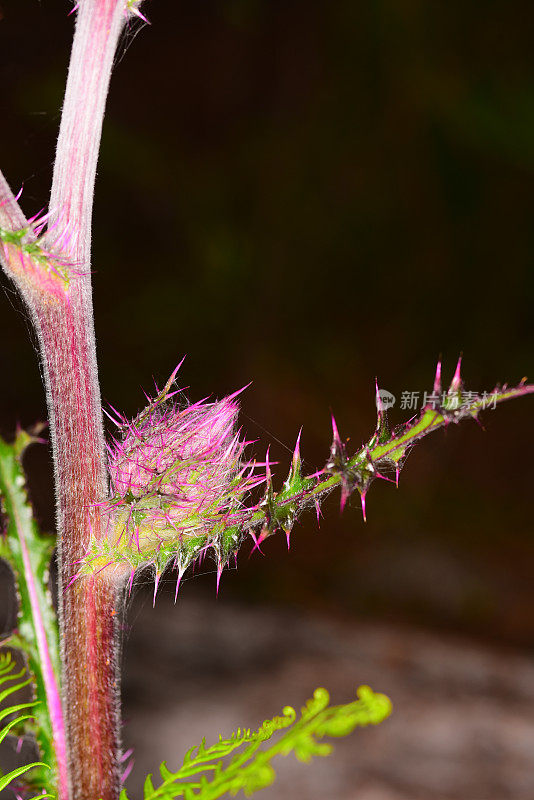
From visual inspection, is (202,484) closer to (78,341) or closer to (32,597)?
(78,341)

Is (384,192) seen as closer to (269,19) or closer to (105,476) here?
(269,19)

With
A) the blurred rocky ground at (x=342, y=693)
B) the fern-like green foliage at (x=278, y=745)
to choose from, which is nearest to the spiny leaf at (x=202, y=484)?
the fern-like green foliage at (x=278, y=745)

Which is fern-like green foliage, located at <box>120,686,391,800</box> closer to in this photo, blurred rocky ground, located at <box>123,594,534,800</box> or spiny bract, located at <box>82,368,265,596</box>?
spiny bract, located at <box>82,368,265,596</box>

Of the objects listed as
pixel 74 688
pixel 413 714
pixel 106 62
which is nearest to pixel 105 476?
pixel 74 688

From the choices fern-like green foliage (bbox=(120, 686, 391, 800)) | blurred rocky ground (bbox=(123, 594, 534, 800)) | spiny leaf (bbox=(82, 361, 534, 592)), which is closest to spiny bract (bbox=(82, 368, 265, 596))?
spiny leaf (bbox=(82, 361, 534, 592))

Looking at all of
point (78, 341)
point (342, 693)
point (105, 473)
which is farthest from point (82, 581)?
point (342, 693)

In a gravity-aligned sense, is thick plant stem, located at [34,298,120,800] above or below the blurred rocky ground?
above
